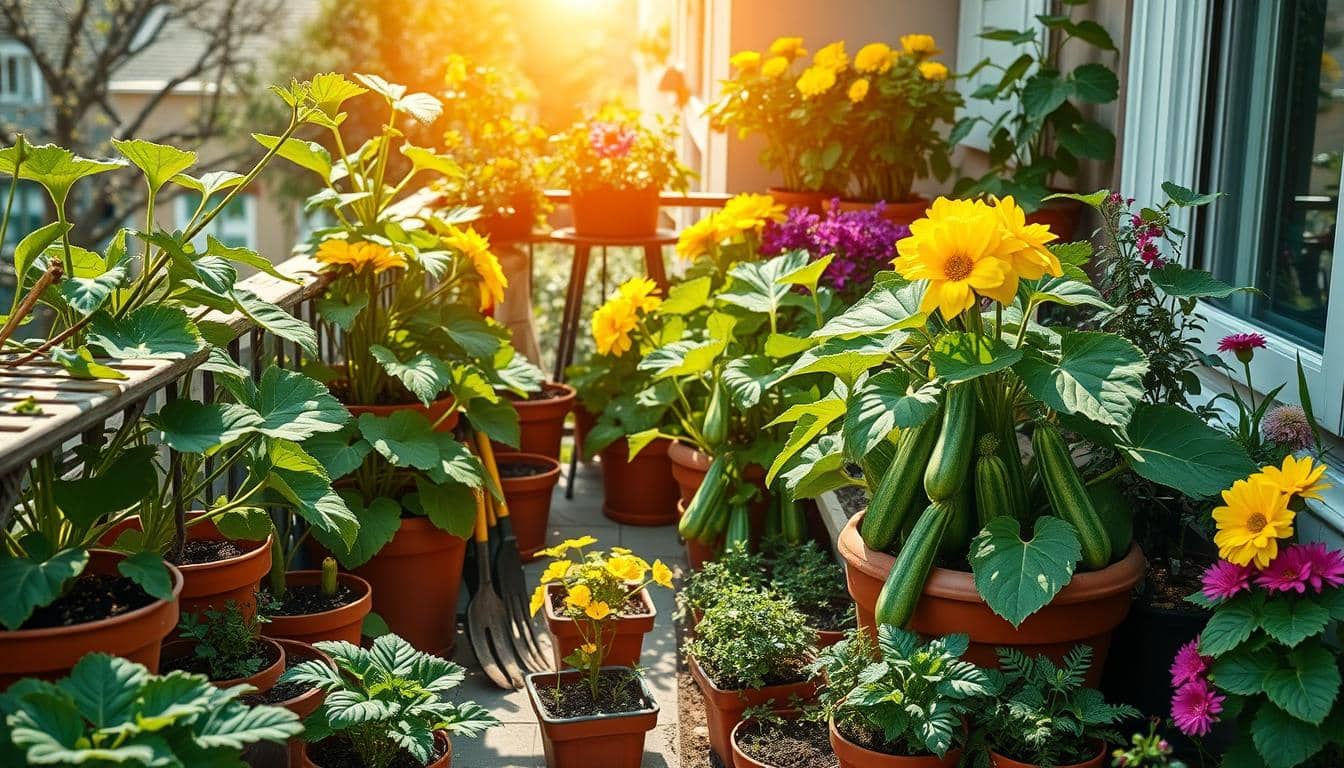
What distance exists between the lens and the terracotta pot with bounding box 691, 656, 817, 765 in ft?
7.41

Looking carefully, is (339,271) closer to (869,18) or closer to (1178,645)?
(1178,645)

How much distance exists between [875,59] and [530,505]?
154 cm

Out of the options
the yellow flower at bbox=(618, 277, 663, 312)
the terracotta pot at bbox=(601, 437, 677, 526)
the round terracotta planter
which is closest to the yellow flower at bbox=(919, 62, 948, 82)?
the yellow flower at bbox=(618, 277, 663, 312)

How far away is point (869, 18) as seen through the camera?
14.7 feet

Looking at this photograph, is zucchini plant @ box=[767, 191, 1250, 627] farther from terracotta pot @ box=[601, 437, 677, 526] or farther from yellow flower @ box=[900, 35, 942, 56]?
yellow flower @ box=[900, 35, 942, 56]

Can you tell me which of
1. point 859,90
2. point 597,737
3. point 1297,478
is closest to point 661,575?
point 597,737

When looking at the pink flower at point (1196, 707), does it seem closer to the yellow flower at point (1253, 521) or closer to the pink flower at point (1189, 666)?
the pink flower at point (1189, 666)

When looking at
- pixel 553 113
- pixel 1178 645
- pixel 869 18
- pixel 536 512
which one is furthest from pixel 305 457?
pixel 553 113

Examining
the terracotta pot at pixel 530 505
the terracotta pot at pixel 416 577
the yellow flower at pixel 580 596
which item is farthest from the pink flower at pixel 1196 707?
the terracotta pot at pixel 530 505

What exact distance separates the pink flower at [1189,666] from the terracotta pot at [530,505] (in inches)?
75.0

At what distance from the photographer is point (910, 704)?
179 centimetres

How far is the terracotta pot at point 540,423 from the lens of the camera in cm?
364

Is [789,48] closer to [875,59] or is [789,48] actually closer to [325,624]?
[875,59]

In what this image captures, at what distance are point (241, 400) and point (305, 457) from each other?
0.43ft
